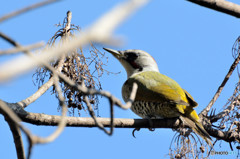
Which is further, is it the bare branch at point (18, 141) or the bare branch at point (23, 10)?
the bare branch at point (18, 141)

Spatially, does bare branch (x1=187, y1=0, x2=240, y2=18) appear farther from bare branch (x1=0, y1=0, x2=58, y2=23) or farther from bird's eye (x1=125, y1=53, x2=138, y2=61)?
bird's eye (x1=125, y1=53, x2=138, y2=61)

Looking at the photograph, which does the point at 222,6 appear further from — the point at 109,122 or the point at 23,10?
the point at 23,10

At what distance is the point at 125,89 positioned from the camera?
215 inches

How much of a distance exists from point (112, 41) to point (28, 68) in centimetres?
26

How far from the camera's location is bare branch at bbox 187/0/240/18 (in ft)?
11.4

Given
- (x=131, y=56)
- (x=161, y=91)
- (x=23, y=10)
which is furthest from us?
(x=131, y=56)

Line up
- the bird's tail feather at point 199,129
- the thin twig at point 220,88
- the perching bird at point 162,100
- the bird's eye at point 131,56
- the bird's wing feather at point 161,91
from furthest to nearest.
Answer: the bird's eye at point 131,56 < the thin twig at point 220,88 < the bird's wing feather at point 161,91 < the perching bird at point 162,100 < the bird's tail feather at point 199,129

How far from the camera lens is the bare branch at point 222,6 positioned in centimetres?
347

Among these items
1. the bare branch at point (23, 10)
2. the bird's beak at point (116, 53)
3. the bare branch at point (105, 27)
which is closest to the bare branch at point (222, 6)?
the bare branch at point (23, 10)

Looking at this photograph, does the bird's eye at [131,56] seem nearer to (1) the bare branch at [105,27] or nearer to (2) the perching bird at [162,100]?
(2) the perching bird at [162,100]

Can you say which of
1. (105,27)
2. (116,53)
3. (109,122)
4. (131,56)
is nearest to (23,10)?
(105,27)

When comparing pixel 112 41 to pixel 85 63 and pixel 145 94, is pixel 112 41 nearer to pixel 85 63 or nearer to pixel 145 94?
pixel 85 63

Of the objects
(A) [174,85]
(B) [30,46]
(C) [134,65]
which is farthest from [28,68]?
(C) [134,65]

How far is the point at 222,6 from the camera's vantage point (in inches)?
140
